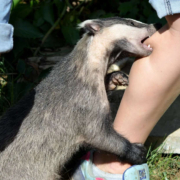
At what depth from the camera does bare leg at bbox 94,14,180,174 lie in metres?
2.48

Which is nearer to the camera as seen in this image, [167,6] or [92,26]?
[167,6]

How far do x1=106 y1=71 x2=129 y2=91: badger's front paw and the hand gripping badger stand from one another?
0.29 m

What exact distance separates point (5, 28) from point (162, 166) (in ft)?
6.60

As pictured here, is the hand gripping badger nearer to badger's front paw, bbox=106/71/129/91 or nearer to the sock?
the sock

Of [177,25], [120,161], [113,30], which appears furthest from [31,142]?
[177,25]

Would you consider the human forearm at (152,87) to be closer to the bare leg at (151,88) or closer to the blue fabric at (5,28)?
the bare leg at (151,88)

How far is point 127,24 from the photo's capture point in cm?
296

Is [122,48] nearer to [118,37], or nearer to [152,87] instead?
[118,37]

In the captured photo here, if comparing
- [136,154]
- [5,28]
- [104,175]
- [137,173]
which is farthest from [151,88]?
[5,28]

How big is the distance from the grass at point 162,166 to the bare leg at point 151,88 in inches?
14.1

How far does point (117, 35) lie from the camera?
9.59ft

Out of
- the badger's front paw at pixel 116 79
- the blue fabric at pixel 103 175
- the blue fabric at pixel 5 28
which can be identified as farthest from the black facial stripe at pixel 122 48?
the blue fabric at pixel 5 28

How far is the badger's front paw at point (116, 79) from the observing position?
3.23 meters

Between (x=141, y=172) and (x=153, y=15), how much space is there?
210cm
